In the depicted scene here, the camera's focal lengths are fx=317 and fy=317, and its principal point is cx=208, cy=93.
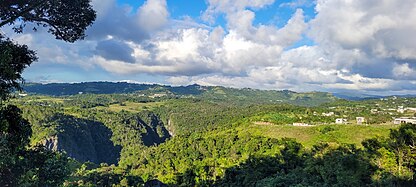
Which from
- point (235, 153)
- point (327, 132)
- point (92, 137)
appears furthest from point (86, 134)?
point (327, 132)

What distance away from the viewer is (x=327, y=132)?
95062mm

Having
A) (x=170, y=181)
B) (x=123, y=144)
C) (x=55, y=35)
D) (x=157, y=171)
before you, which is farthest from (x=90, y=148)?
(x=55, y=35)

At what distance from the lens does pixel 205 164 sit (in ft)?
265

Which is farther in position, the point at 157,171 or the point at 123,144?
the point at 123,144

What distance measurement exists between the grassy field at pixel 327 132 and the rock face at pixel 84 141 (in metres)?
80.7

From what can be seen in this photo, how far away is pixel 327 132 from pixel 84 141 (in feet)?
390

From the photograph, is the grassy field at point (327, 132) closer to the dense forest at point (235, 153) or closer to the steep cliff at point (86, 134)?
the dense forest at point (235, 153)

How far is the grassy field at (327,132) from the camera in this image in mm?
85188

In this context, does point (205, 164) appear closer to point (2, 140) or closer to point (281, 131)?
point (281, 131)

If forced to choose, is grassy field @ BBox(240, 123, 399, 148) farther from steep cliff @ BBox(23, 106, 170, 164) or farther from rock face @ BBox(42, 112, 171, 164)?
rock face @ BBox(42, 112, 171, 164)

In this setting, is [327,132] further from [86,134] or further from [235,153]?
[86,134]

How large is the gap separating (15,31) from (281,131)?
102622 mm

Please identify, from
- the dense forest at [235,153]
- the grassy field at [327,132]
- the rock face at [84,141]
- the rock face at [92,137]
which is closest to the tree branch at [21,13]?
the dense forest at [235,153]

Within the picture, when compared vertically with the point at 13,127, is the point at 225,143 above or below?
below
